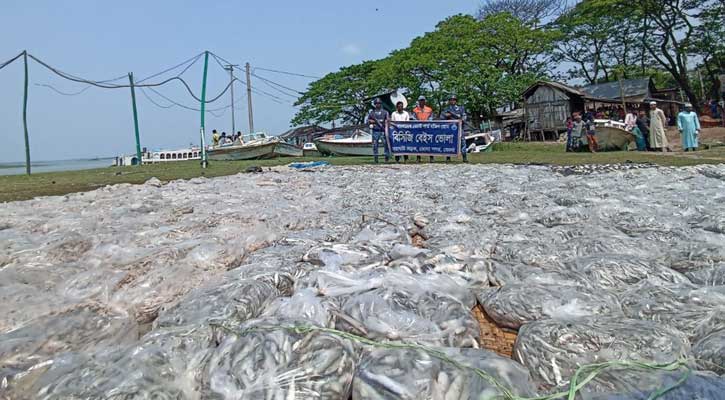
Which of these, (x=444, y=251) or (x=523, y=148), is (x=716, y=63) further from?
(x=444, y=251)

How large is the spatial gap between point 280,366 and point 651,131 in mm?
Result: 15326

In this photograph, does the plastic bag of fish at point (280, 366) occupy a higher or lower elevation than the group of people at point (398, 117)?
lower

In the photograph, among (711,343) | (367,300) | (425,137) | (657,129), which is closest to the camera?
(711,343)

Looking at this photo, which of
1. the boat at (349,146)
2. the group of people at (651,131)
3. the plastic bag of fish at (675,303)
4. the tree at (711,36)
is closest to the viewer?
the plastic bag of fish at (675,303)

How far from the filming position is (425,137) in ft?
35.1

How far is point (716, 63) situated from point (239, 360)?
37.2 metres

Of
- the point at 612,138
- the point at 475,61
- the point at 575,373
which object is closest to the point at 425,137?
the point at 612,138

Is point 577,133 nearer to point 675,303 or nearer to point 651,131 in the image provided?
point 651,131

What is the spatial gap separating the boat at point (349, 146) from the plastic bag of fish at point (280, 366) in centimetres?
1890

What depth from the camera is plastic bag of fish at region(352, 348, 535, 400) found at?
4.34 ft

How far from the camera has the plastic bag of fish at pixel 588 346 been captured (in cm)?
150

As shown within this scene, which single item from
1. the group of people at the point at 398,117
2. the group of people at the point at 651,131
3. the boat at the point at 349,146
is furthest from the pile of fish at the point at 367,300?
the boat at the point at 349,146

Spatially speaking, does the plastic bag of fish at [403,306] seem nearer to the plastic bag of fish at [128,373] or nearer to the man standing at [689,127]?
the plastic bag of fish at [128,373]

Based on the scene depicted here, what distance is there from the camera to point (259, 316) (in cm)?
200
